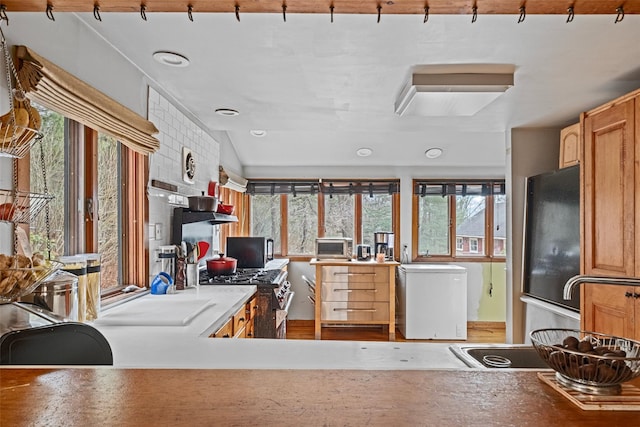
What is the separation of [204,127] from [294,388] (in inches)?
121

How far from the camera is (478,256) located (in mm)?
5152

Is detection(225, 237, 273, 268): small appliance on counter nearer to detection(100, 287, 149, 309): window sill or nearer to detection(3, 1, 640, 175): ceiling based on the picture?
detection(3, 1, 640, 175): ceiling

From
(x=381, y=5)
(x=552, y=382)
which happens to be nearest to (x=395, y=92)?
(x=381, y=5)

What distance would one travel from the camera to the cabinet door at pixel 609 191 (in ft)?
6.98

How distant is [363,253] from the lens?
498cm

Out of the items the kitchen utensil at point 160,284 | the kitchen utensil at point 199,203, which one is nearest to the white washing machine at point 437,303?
the kitchen utensil at point 199,203

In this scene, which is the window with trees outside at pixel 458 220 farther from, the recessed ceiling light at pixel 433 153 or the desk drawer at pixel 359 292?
the desk drawer at pixel 359 292

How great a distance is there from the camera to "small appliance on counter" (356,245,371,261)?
196 inches

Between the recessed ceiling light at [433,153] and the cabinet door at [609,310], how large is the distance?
266 cm

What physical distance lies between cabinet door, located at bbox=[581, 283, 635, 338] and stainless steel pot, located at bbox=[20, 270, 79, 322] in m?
2.44

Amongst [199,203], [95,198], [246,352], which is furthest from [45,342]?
[199,203]

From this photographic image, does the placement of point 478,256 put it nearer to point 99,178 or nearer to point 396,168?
point 396,168

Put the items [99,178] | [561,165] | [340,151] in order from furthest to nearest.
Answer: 1. [340,151]
2. [561,165]
3. [99,178]

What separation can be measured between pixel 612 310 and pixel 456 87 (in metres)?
1.47
